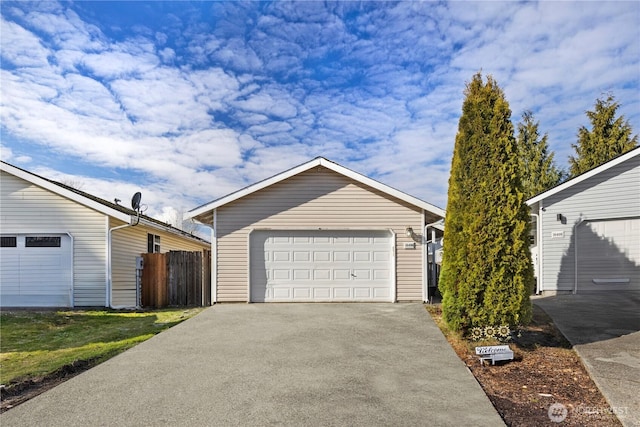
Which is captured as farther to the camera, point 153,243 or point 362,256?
point 153,243

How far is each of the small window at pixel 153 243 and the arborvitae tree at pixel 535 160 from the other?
20851mm

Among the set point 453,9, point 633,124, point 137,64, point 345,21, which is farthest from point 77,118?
point 633,124

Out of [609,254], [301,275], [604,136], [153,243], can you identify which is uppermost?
[604,136]

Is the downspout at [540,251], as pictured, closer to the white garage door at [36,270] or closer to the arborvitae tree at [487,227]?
the arborvitae tree at [487,227]

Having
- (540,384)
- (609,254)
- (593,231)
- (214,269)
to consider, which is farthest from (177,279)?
(609,254)

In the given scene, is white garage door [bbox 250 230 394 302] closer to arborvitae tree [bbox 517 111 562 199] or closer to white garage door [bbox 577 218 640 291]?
white garage door [bbox 577 218 640 291]

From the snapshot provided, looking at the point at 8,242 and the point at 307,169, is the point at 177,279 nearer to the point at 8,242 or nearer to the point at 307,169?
the point at 8,242

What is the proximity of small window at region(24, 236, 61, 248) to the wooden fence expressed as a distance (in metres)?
2.62

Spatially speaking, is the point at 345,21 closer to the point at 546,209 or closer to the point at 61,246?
the point at 546,209

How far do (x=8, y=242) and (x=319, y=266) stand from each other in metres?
9.97

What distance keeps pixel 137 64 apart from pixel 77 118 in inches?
127

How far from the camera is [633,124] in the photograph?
19.6 m

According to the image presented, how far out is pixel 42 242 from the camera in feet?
39.9

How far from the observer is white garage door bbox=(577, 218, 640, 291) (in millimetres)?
11539
